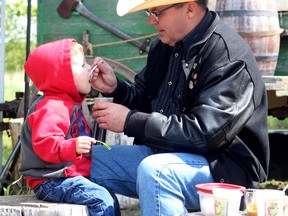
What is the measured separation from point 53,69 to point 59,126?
0.32 metres

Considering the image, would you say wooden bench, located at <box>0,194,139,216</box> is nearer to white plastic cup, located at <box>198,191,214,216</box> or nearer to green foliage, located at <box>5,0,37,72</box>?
white plastic cup, located at <box>198,191,214,216</box>

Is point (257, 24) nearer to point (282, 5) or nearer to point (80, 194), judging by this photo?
point (282, 5)

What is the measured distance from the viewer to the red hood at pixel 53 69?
4.23m

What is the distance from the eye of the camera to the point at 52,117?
4094mm

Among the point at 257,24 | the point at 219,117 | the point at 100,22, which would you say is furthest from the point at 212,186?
the point at 100,22

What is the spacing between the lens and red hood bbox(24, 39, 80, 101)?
4.23 m

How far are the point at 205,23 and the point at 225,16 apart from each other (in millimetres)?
2278

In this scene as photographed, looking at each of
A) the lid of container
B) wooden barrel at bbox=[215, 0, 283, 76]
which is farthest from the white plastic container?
wooden barrel at bbox=[215, 0, 283, 76]

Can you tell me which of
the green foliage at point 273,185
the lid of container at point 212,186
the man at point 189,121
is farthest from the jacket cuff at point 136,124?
the green foliage at point 273,185

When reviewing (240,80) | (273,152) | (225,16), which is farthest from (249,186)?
(273,152)

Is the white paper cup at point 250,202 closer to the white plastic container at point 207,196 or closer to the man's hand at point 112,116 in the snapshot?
the white plastic container at point 207,196

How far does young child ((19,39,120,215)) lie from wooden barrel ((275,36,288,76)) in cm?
321

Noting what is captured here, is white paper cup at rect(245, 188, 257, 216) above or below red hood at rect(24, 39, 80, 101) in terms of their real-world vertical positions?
below

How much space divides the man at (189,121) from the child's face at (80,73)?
5.5 inches
